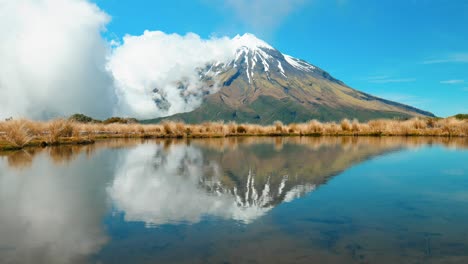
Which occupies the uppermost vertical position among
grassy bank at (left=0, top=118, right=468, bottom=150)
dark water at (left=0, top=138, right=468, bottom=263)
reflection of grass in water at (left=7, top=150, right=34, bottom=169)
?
grassy bank at (left=0, top=118, right=468, bottom=150)

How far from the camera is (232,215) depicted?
7770 mm

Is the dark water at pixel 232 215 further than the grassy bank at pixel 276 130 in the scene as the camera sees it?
No

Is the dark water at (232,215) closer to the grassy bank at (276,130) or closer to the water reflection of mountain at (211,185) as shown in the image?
the water reflection of mountain at (211,185)

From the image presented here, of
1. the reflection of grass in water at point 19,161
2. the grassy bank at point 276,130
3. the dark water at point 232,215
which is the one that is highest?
the grassy bank at point 276,130

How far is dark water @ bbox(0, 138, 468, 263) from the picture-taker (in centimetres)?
570

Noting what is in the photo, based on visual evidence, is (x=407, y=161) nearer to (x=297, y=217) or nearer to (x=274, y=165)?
(x=274, y=165)

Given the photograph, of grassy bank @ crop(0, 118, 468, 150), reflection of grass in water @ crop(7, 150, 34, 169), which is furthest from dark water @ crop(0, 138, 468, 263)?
grassy bank @ crop(0, 118, 468, 150)

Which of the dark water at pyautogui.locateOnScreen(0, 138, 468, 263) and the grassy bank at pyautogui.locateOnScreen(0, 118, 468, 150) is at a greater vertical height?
the grassy bank at pyautogui.locateOnScreen(0, 118, 468, 150)

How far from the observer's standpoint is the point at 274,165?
51.4 ft

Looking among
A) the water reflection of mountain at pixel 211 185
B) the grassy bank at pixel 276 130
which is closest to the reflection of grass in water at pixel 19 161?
the water reflection of mountain at pixel 211 185

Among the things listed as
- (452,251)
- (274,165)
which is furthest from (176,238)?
(274,165)

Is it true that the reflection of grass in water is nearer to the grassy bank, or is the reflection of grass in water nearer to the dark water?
the dark water

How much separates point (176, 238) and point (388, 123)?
45067 mm

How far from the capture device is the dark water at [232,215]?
18.7ft
